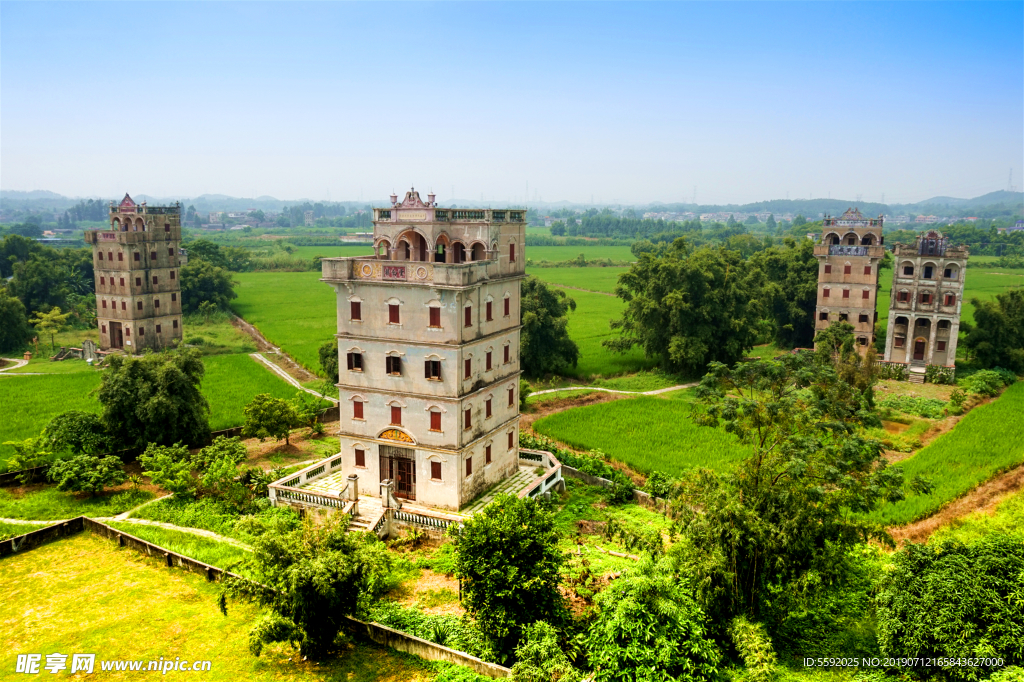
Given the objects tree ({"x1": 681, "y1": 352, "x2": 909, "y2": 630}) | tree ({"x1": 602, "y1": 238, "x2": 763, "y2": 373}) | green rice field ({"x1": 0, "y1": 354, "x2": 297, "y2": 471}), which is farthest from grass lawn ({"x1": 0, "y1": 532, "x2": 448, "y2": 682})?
tree ({"x1": 602, "y1": 238, "x2": 763, "y2": 373})

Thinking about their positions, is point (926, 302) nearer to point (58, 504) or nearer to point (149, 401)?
point (149, 401)

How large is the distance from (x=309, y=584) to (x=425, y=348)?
12770mm

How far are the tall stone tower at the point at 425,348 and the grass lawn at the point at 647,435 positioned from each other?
9.72 m

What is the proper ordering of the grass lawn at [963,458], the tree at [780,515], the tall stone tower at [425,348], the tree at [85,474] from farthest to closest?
the tree at [85,474], the grass lawn at [963,458], the tall stone tower at [425,348], the tree at [780,515]

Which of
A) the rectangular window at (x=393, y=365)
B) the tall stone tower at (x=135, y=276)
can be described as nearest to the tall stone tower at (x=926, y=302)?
the rectangular window at (x=393, y=365)

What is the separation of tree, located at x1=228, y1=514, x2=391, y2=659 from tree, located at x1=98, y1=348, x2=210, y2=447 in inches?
739

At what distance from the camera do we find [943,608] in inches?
775

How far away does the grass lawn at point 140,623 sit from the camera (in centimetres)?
2198

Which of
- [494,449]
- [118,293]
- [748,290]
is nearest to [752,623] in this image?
[494,449]

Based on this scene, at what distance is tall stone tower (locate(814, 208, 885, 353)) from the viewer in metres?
64.5

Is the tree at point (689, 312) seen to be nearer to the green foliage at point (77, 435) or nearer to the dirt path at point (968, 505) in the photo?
the dirt path at point (968, 505)

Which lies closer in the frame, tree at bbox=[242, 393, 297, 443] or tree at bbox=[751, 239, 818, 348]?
tree at bbox=[242, 393, 297, 443]

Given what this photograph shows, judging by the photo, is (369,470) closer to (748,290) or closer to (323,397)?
(323,397)

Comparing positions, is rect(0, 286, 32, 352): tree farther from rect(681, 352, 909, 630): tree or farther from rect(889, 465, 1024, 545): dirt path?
rect(889, 465, 1024, 545): dirt path
